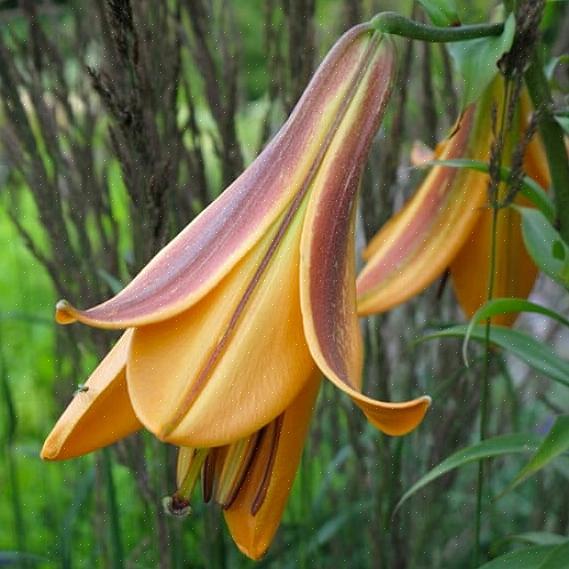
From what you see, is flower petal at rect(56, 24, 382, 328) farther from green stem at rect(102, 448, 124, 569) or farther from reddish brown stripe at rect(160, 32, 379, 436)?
green stem at rect(102, 448, 124, 569)

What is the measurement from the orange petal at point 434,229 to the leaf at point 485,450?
0.13m

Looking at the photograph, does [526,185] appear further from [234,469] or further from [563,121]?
[234,469]

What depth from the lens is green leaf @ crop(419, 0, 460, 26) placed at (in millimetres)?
840

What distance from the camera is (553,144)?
89cm

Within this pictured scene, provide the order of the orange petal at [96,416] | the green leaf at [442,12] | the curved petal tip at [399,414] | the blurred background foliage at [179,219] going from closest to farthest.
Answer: the curved petal tip at [399,414]
the orange petal at [96,416]
the green leaf at [442,12]
the blurred background foliage at [179,219]

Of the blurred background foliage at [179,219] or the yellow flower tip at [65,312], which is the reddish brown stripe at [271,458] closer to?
the yellow flower tip at [65,312]

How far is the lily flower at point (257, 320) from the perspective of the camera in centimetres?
65

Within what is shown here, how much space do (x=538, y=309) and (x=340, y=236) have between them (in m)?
0.20

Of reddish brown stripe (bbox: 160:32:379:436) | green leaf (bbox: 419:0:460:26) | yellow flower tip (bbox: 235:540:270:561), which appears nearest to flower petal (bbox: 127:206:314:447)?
reddish brown stripe (bbox: 160:32:379:436)

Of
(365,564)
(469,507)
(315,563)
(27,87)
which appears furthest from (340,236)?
(469,507)

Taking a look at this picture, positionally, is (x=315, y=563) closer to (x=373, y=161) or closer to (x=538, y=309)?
(x=373, y=161)

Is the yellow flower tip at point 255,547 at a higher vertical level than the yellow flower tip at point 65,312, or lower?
lower

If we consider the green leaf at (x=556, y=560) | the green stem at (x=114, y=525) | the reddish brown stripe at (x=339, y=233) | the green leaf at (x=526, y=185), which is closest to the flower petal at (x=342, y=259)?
the reddish brown stripe at (x=339, y=233)

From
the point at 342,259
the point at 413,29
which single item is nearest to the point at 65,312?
the point at 342,259
